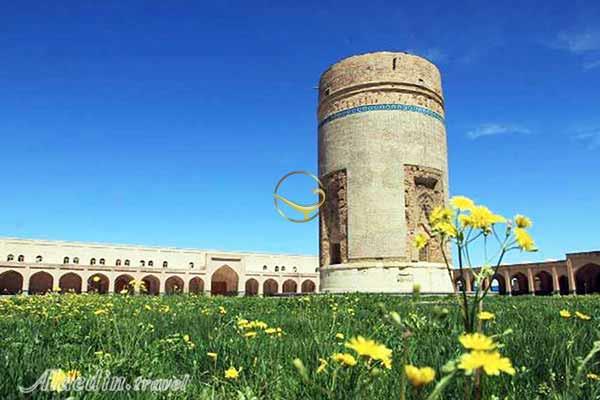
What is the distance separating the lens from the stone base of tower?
18734 mm

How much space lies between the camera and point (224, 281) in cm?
4731

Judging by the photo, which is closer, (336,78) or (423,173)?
Answer: (423,173)

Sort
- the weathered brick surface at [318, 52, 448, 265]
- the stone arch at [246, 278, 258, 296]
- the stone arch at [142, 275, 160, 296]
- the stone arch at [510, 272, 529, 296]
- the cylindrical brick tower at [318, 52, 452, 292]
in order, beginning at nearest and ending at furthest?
the cylindrical brick tower at [318, 52, 452, 292] → the weathered brick surface at [318, 52, 448, 265] → the stone arch at [510, 272, 529, 296] → the stone arch at [142, 275, 160, 296] → the stone arch at [246, 278, 258, 296]

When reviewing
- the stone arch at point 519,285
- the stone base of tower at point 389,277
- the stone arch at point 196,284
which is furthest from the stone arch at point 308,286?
the stone base of tower at point 389,277

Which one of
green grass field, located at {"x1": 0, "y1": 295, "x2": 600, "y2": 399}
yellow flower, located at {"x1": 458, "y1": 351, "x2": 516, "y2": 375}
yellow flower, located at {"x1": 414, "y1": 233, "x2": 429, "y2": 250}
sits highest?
yellow flower, located at {"x1": 414, "y1": 233, "x2": 429, "y2": 250}

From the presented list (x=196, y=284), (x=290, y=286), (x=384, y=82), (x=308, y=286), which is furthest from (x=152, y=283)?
(x=384, y=82)

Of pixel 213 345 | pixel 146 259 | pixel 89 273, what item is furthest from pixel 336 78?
pixel 146 259

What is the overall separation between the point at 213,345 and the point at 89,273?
41.2 m

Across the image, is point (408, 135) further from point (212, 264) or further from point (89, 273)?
point (89, 273)

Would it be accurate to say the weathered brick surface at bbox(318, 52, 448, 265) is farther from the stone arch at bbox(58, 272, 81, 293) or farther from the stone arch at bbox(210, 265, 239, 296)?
the stone arch at bbox(58, 272, 81, 293)

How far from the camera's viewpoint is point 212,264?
43.1 m

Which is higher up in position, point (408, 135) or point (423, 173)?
point (408, 135)

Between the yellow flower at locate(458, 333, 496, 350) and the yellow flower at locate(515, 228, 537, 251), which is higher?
the yellow flower at locate(515, 228, 537, 251)

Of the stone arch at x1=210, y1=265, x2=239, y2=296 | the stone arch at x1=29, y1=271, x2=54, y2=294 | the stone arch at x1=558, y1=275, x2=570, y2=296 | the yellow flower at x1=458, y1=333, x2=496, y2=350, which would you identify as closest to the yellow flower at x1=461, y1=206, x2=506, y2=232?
the yellow flower at x1=458, y1=333, x2=496, y2=350
